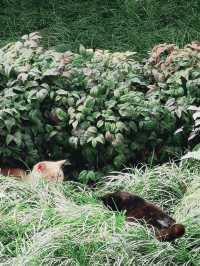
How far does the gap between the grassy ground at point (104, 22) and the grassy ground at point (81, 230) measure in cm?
258

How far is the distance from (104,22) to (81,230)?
408cm

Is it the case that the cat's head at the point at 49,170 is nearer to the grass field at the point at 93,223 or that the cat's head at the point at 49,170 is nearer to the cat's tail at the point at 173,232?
the grass field at the point at 93,223

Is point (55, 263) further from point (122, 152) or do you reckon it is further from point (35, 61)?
point (35, 61)

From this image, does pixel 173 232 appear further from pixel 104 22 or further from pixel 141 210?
pixel 104 22

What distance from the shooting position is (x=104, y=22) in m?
7.82

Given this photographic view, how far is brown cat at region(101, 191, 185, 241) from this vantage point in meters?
4.17

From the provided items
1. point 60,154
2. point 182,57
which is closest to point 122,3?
point 182,57

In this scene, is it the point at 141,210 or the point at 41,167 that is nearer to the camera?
the point at 141,210

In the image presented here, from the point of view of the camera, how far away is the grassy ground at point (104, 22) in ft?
24.1

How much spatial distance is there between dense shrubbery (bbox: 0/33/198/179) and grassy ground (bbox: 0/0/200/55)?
5.70 ft

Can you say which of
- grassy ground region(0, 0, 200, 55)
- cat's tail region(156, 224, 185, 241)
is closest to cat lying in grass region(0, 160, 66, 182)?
cat's tail region(156, 224, 185, 241)

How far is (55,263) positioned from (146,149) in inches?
62.7

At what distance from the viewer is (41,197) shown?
179 inches

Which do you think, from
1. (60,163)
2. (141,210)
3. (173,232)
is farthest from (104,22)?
(173,232)
